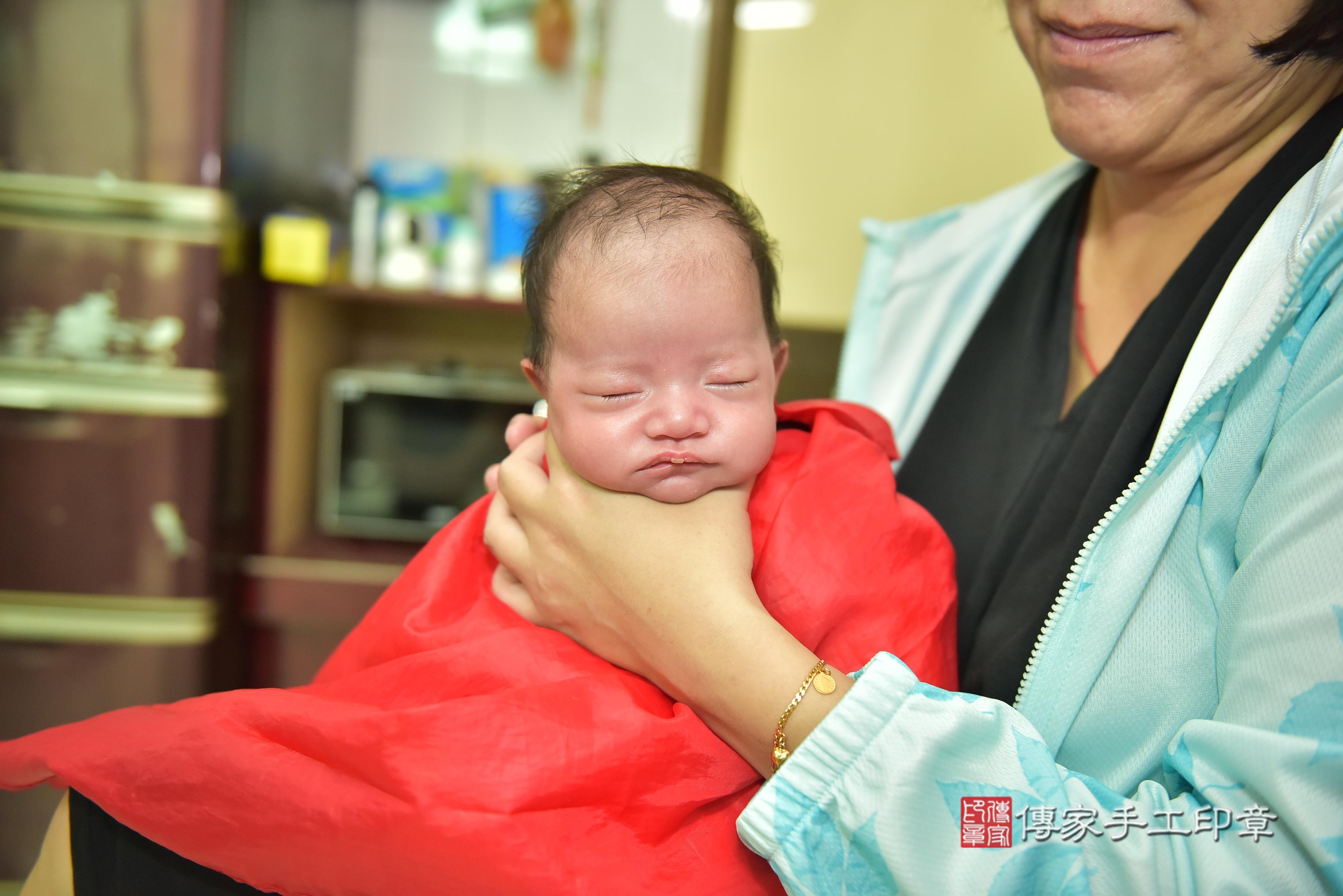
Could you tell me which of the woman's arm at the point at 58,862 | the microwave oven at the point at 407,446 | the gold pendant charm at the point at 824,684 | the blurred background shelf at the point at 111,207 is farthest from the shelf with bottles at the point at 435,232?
the gold pendant charm at the point at 824,684

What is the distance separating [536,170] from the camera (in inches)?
96.7

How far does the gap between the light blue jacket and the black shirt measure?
0.05 meters

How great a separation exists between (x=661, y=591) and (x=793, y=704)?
0.47 feet

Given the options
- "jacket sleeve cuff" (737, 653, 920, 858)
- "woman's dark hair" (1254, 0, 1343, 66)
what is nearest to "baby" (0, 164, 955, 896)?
"jacket sleeve cuff" (737, 653, 920, 858)

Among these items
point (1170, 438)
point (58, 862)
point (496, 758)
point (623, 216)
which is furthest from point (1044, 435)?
point (58, 862)

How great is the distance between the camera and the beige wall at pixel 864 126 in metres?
1.78

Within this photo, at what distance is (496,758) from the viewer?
0.66m

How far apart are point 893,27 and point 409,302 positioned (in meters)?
1.43

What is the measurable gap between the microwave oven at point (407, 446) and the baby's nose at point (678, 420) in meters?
1.34

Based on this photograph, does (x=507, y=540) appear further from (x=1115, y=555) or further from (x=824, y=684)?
(x=1115, y=555)

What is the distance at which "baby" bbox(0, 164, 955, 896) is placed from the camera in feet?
2.12

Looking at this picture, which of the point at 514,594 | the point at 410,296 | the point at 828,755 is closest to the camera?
the point at 828,755

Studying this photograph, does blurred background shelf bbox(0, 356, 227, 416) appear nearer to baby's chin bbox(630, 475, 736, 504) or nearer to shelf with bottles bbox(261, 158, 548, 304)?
shelf with bottles bbox(261, 158, 548, 304)

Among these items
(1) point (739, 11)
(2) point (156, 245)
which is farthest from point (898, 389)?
(2) point (156, 245)
